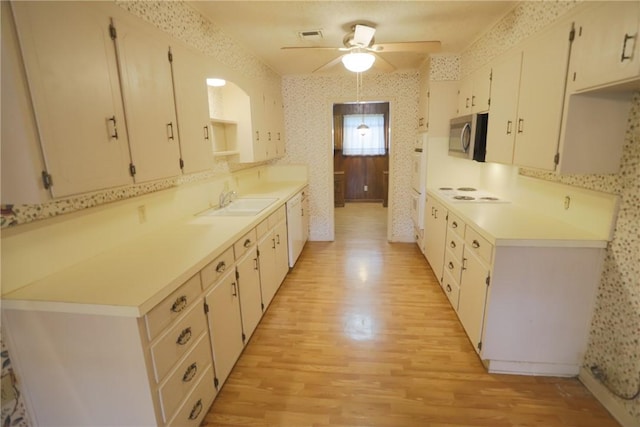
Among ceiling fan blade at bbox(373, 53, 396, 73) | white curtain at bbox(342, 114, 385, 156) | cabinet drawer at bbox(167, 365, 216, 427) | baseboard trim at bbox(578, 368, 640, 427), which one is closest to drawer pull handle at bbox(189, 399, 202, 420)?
cabinet drawer at bbox(167, 365, 216, 427)

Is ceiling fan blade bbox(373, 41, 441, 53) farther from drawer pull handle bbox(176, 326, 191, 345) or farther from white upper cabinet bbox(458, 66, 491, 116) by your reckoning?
drawer pull handle bbox(176, 326, 191, 345)

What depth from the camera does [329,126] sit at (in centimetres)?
470

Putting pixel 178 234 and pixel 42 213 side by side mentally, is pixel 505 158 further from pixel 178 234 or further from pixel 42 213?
pixel 42 213

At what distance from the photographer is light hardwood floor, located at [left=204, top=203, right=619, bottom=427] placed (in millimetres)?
1809

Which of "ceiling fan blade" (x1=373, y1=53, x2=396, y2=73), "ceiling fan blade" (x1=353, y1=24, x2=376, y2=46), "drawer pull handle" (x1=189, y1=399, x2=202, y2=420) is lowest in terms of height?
"drawer pull handle" (x1=189, y1=399, x2=202, y2=420)

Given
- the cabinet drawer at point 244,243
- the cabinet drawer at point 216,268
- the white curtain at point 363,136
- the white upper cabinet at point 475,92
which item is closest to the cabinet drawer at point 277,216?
the cabinet drawer at point 244,243

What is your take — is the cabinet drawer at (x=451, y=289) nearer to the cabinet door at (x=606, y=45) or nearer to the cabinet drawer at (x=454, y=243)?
the cabinet drawer at (x=454, y=243)

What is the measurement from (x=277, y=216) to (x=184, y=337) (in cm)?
177

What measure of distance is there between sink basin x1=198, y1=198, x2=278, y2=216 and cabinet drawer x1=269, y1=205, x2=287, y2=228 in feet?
0.35

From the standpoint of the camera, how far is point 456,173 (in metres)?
3.92

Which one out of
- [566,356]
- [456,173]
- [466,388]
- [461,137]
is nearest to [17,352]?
[466,388]

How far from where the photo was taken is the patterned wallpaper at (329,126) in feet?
14.7

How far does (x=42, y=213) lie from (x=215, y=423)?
141 cm

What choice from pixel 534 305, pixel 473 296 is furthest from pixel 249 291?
pixel 534 305
